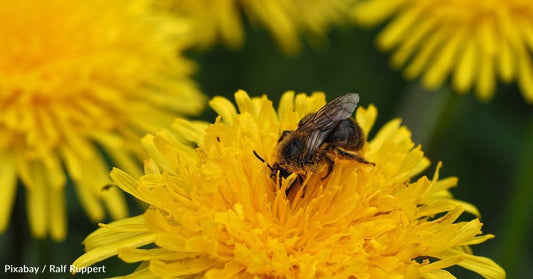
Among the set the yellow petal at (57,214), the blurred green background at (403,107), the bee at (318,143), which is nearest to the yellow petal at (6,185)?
the yellow petal at (57,214)

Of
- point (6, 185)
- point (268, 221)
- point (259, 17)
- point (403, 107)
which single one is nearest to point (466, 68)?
point (403, 107)

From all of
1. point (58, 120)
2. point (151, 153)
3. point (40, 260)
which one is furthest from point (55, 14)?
point (151, 153)

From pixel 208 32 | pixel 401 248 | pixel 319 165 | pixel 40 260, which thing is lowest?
pixel 401 248

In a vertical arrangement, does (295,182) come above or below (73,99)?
below

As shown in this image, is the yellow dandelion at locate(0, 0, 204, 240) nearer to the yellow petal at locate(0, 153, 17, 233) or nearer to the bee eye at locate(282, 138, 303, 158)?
the yellow petal at locate(0, 153, 17, 233)

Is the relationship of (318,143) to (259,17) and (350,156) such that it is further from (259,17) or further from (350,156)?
(259,17)

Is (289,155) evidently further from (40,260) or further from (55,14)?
(55,14)

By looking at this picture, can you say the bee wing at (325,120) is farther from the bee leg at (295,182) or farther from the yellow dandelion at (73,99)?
the yellow dandelion at (73,99)
